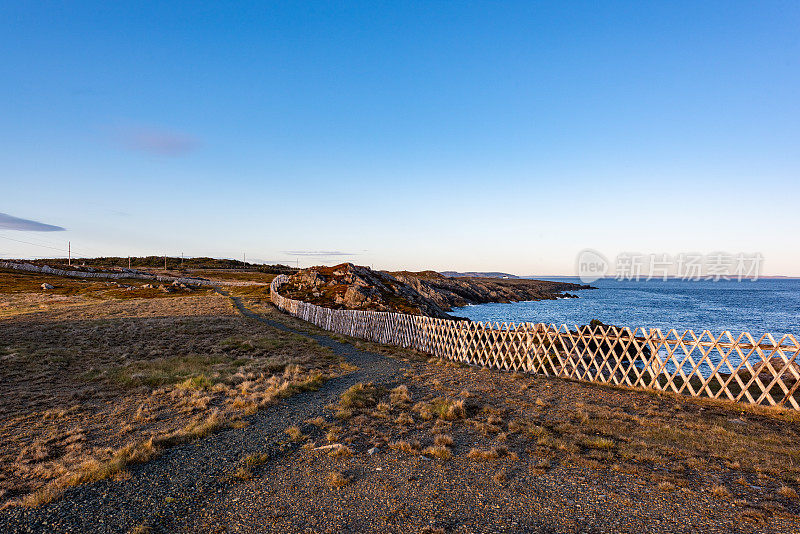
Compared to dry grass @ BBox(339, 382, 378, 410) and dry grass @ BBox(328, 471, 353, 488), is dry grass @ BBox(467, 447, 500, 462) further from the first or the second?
dry grass @ BBox(339, 382, 378, 410)

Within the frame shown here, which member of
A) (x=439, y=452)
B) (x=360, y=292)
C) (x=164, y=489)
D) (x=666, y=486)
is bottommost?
(x=164, y=489)

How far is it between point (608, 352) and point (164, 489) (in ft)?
53.9

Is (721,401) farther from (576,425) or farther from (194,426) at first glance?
(194,426)

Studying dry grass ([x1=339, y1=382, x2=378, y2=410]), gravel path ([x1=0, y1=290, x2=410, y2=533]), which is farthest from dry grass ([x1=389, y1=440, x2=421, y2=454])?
dry grass ([x1=339, y1=382, x2=378, y2=410])

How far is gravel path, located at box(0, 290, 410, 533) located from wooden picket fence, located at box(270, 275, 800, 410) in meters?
9.40

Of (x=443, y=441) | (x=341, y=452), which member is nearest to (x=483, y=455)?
(x=443, y=441)

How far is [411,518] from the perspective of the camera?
559 centimetres

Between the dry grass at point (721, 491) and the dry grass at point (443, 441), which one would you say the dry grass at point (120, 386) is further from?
the dry grass at point (721, 491)

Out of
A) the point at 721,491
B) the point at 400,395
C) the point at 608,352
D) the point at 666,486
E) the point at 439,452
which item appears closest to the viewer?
the point at 721,491

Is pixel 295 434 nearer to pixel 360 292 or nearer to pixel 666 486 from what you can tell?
pixel 666 486

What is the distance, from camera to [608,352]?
1672 cm

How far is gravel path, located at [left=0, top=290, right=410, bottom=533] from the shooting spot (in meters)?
5.59

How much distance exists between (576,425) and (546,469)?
9.39 ft

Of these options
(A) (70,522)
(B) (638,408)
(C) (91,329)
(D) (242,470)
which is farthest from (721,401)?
(C) (91,329)
